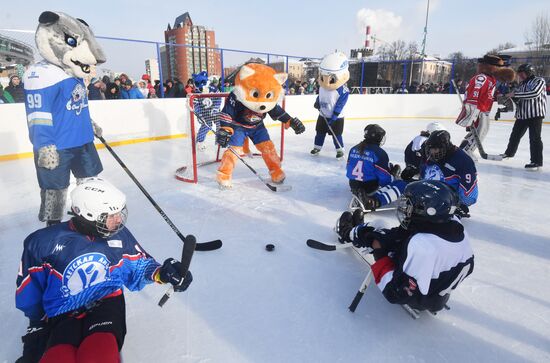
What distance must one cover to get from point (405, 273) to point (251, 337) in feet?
2.52

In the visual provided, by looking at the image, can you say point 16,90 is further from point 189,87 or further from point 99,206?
point 99,206

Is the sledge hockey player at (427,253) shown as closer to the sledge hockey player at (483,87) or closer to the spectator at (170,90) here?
the sledge hockey player at (483,87)

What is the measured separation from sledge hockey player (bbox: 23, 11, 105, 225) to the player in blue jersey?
2.49 m

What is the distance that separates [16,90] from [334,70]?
522 cm

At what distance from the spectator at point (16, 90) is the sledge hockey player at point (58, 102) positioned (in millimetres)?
4112

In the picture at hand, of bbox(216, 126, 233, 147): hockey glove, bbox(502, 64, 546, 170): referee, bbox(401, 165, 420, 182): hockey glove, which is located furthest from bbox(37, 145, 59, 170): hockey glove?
bbox(502, 64, 546, 170): referee

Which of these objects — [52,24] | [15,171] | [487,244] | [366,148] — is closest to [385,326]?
[487,244]

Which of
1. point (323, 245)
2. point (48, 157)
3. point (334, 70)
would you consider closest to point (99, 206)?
point (48, 157)

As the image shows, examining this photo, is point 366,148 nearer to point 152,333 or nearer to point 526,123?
point 152,333

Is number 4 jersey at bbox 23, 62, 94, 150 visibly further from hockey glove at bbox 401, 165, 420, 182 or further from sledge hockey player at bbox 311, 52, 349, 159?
sledge hockey player at bbox 311, 52, 349, 159

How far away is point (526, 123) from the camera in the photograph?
14.3 feet

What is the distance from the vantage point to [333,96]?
499 centimetres

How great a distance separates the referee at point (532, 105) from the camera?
4.17 m

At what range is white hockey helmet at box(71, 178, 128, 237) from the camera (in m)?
1.22
